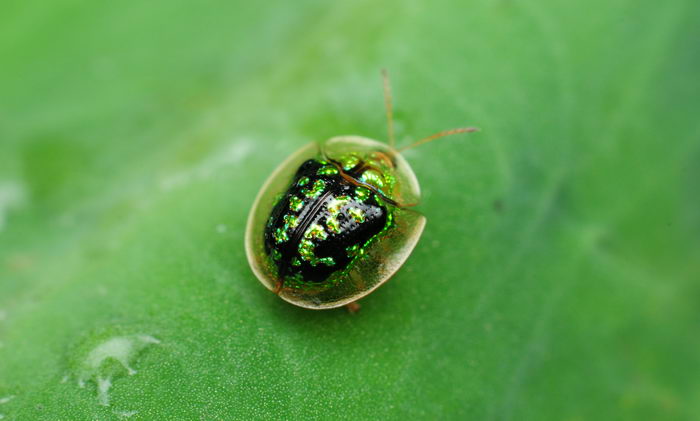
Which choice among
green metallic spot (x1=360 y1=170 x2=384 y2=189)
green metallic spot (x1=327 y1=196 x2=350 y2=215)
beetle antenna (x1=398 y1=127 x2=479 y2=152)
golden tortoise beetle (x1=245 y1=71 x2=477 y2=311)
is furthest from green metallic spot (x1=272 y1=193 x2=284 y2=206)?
beetle antenna (x1=398 y1=127 x2=479 y2=152)

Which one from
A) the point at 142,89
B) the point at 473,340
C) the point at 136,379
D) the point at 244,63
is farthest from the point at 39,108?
the point at 473,340


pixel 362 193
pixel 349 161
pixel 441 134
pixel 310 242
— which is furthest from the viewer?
pixel 441 134

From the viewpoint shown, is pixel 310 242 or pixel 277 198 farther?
pixel 277 198

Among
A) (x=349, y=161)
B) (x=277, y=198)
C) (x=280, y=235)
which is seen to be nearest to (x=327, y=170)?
(x=349, y=161)

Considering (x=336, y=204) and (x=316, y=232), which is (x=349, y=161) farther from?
(x=316, y=232)

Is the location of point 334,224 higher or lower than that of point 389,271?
higher

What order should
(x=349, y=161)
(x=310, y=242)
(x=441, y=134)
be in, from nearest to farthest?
(x=310, y=242)
(x=349, y=161)
(x=441, y=134)

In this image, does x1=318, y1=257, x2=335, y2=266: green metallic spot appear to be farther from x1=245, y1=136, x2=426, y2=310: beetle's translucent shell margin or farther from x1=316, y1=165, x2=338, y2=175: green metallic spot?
x1=316, y1=165, x2=338, y2=175: green metallic spot

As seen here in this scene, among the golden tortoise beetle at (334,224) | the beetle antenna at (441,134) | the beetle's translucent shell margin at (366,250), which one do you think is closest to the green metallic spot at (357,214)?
the golden tortoise beetle at (334,224)
